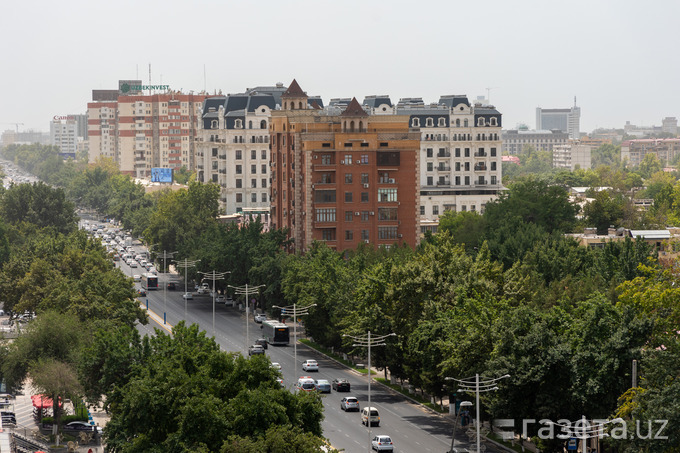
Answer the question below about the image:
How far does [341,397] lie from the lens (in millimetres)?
99062

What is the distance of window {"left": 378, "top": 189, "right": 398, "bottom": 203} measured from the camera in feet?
487

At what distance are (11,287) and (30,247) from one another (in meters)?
17.6

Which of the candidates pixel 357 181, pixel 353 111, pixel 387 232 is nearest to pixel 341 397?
pixel 387 232

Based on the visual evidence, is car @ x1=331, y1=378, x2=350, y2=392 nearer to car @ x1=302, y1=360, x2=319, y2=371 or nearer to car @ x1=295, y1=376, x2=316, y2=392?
car @ x1=295, y1=376, x2=316, y2=392

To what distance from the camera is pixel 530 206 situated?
173000 mm

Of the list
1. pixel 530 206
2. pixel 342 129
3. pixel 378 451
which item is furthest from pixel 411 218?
pixel 378 451

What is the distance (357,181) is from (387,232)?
773 centimetres

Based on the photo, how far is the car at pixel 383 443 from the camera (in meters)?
78.9

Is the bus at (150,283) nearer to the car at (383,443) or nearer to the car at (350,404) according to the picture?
the car at (350,404)

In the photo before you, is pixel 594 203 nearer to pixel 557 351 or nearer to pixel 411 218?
pixel 411 218

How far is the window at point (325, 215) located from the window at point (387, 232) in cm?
638

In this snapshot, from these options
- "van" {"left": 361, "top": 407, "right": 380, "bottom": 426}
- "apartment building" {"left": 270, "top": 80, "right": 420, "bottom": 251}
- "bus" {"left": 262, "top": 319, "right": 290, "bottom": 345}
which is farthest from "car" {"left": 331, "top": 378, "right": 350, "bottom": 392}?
"apartment building" {"left": 270, "top": 80, "right": 420, "bottom": 251}

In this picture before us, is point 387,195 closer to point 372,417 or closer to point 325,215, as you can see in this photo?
point 325,215

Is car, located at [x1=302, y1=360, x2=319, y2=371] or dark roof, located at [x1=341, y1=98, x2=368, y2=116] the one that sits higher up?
dark roof, located at [x1=341, y1=98, x2=368, y2=116]
